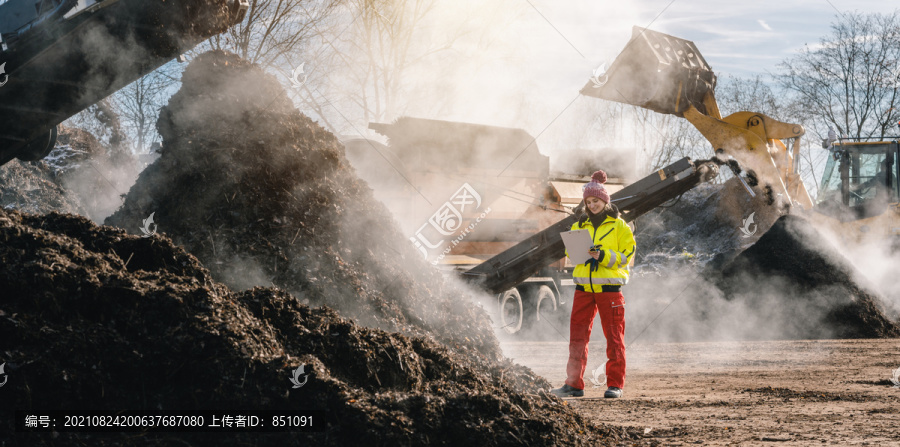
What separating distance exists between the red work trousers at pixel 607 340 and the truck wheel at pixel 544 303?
558 cm

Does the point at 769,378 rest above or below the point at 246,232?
Answer: below

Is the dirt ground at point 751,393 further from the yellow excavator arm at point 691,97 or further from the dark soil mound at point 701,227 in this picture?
the dark soil mound at point 701,227

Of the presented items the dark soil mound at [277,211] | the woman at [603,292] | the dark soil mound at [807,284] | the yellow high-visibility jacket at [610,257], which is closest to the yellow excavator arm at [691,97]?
the dark soil mound at [807,284]

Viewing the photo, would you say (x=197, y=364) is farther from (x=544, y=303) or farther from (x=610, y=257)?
(x=544, y=303)

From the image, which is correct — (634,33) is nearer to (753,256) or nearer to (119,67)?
(753,256)

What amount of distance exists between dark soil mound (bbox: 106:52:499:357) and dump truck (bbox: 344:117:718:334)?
2979 millimetres

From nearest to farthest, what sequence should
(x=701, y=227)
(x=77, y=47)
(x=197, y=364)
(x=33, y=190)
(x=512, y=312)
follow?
(x=197, y=364) < (x=77, y=47) < (x=512, y=312) < (x=33, y=190) < (x=701, y=227)

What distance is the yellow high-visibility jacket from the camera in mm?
5777

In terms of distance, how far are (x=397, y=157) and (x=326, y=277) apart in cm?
520

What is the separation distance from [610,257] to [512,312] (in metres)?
5.28

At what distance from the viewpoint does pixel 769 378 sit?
6.61 m

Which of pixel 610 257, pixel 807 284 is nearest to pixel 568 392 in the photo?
pixel 610 257

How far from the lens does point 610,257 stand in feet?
18.8

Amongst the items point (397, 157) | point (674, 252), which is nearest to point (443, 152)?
point (397, 157)
